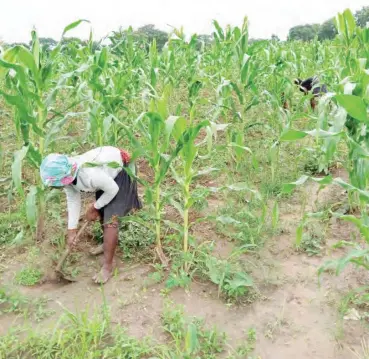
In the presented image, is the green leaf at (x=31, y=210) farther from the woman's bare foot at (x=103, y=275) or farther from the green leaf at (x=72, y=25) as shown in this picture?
the green leaf at (x=72, y=25)

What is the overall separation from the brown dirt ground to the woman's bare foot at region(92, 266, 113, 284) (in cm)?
5

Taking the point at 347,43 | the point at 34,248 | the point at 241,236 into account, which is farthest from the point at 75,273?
the point at 347,43

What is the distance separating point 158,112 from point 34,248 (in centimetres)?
142

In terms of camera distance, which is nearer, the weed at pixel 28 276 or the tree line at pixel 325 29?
the weed at pixel 28 276

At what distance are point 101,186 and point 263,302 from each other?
4.42 feet

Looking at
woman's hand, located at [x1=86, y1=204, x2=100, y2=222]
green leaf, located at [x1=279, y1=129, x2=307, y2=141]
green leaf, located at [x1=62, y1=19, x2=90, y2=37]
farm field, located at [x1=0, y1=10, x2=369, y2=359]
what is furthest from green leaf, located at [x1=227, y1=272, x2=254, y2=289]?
green leaf, located at [x1=62, y1=19, x2=90, y2=37]

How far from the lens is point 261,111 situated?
6230 mm

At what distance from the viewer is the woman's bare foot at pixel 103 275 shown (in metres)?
3.04

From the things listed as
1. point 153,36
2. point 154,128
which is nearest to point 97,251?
point 154,128

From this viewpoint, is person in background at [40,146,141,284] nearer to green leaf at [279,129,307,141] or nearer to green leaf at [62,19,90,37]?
green leaf at [62,19,90,37]

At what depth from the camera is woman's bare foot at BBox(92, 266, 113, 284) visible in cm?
304

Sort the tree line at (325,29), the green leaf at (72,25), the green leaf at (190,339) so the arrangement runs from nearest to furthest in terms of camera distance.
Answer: the green leaf at (190,339)
the green leaf at (72,25)
the tree line at (325,29)

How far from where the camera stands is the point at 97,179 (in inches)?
117

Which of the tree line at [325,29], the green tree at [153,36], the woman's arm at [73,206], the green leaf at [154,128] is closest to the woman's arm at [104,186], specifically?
the woman's arm at [73,206]
